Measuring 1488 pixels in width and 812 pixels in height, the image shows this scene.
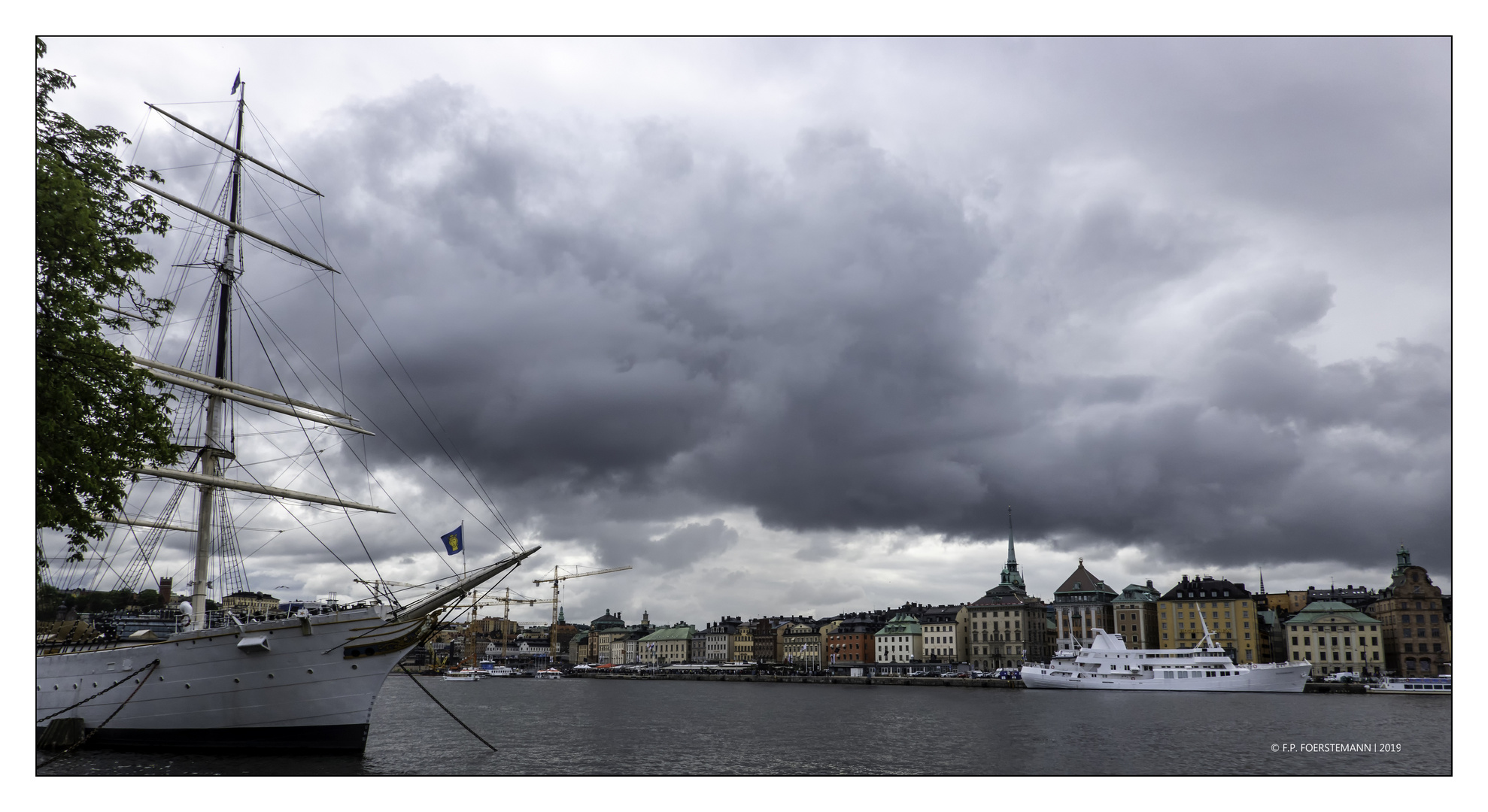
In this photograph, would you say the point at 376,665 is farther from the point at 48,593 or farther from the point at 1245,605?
the point at 1245,605

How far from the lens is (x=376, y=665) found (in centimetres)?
3262

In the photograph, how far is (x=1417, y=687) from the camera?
103 metres

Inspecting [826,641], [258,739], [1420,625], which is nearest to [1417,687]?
[1420,625]

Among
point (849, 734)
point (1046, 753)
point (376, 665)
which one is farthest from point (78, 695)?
point (1046, 753)

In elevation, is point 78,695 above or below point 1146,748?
above

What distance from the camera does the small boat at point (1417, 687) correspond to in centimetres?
9994

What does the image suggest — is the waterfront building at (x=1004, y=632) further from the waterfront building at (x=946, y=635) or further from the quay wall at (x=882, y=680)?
the quay wall at (x=882, y=680)

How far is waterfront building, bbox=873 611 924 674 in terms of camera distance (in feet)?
582

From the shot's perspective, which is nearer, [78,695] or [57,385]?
[57,385]

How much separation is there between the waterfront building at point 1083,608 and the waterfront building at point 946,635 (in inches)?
638

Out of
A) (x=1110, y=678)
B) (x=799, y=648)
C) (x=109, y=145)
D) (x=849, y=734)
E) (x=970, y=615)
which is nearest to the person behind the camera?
(x=109, y=145)

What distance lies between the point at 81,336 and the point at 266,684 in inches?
728

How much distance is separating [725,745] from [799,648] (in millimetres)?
159552

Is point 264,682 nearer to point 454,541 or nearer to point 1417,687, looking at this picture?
point 454,541
